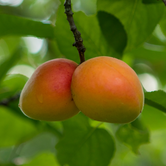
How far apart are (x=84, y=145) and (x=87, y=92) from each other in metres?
0.63

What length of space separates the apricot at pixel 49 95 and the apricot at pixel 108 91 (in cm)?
6

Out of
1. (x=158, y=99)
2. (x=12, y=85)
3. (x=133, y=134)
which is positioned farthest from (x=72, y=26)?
(x=12, y=85)

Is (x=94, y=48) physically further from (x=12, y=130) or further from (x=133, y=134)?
(x=12, y=130)

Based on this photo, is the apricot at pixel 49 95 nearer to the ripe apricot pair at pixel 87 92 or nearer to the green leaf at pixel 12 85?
the ripe apricot pair at pixel 87 92

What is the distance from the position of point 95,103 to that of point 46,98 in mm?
192

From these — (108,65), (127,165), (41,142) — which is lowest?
(127,165)

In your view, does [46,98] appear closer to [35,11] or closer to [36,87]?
[36,87]

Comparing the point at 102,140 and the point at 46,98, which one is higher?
the point at 46,98

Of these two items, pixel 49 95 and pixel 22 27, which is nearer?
pixel 49 95

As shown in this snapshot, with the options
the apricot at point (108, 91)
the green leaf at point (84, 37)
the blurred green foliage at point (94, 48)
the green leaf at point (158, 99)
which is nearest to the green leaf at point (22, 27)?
the blurred green foliage at point (94, 48)

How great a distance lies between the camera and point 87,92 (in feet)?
2.81

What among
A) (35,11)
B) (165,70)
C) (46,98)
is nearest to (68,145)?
(46,98)

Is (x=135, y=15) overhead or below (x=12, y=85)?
overhead

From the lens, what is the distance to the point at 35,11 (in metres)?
3.28
